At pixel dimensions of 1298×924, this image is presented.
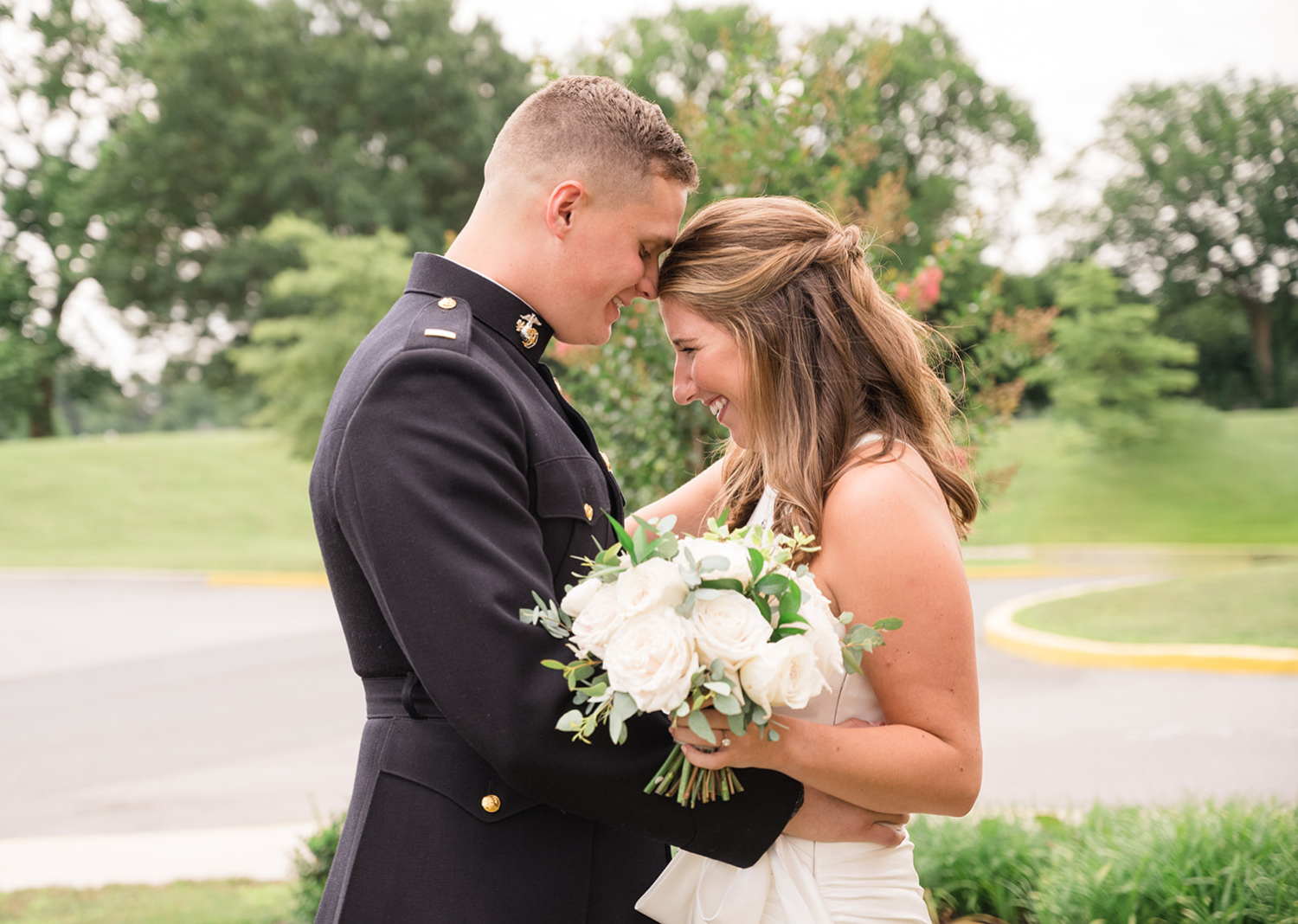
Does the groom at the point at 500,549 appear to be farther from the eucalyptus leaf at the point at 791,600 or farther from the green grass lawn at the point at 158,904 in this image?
the green grass lawn at the point at 158,904

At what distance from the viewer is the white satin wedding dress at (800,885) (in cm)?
204

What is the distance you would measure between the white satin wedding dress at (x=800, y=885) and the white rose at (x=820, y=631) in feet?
1.29

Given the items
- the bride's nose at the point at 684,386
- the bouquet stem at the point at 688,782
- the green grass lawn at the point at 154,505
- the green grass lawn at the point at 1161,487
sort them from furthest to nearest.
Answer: the green grass lawn at the point at 1161,487 → the green grass lawn at the point at 154,505 → the bride's nose at the point at 684,386 → the bouquet stem at the point at 688,782

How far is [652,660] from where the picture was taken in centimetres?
149

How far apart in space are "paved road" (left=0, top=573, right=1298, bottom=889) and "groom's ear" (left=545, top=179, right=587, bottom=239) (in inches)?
183

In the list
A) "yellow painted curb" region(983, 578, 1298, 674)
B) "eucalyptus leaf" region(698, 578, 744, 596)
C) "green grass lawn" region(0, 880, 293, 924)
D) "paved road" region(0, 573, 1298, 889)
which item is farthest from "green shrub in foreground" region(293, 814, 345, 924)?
"yellow painted curb" region(983, 578, 1298, 674)

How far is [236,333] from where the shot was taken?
36.0 meters

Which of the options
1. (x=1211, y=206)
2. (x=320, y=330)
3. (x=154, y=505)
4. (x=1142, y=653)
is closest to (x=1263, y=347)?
(x=1211, y=206)

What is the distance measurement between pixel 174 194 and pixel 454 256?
36533 millimetres

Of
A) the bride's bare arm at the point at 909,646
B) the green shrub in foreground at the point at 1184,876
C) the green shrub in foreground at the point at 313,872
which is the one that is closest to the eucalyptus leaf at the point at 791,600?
the bride's bare arm at the point at 909,646

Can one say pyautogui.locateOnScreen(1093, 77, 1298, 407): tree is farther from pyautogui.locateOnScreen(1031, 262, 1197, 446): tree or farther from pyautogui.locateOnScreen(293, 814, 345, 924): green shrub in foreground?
pyautogui.locateOnScreen(293, 814, 345, 924): green shrub in foreground

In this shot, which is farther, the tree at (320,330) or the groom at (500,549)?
the tree at (320,330)

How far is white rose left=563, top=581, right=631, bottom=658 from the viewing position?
5.02ft

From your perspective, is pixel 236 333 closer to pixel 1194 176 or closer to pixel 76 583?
pixel 76 583
